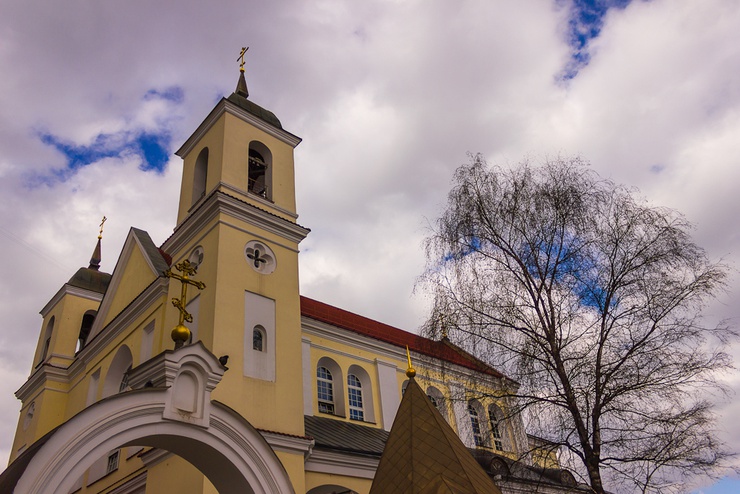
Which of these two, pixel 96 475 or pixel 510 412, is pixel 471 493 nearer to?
pixel 510 412

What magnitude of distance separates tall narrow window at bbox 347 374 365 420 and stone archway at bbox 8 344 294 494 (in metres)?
8.80

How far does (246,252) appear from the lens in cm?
1406

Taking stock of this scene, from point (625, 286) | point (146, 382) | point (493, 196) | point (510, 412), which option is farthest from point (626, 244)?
point (146, 382)

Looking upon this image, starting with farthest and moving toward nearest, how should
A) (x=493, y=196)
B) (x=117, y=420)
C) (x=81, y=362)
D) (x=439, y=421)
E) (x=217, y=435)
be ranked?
(x=81, y=362) → (x=493, y=196) → (x=439, y=421) → (x=217, y=435) → (x=117, y=420)

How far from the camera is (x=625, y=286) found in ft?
34.3

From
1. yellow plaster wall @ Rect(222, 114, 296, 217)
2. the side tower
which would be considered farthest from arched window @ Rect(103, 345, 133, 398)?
yellow plaster wall @ Rect(222, 114, 296, 217)

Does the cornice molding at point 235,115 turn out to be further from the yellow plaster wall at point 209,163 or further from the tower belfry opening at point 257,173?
the tower belfry opening at point 257,173

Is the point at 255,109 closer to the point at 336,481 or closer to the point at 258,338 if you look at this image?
the point at 258,338

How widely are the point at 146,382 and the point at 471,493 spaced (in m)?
4.62

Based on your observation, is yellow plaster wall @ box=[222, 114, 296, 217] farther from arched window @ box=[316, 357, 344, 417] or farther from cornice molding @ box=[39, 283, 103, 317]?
cornice molding @ box=[39, 283, 103, 317]

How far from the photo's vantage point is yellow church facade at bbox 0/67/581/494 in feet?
25.6

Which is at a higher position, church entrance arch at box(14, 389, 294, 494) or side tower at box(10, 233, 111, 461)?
side tower at box(10, 233, 111, 461)

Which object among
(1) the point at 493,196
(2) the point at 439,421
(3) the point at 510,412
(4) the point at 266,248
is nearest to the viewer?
(2) the point at 439,421

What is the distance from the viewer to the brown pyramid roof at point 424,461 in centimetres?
761
